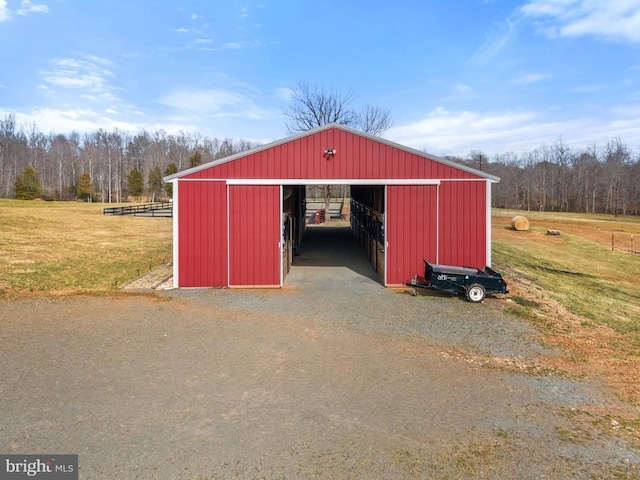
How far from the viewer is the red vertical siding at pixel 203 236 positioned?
12.9 metres

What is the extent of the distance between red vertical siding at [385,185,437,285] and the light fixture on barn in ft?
7.20

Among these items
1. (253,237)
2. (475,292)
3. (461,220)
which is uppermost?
(461,220)

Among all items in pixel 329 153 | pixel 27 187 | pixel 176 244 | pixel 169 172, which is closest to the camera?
pixel 176 244

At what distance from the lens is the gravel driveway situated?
4371 millimetres

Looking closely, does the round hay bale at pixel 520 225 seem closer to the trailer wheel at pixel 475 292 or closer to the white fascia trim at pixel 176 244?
the trailer wheel at pixel 475 292

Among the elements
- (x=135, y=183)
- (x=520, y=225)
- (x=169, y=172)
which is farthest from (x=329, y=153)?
(x=135, y=183)

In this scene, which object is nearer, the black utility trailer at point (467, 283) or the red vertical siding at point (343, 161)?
the black utility trailer at point (467, 283)

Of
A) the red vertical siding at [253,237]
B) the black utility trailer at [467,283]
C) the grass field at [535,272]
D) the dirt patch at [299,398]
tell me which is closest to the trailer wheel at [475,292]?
the black utility trailer at [467,283]

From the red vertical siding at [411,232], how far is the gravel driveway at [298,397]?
296 centimetres

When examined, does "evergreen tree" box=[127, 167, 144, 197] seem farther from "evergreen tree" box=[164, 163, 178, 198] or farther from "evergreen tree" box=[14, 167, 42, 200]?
"evergreen tree" box=[14, 167, 42, 200]

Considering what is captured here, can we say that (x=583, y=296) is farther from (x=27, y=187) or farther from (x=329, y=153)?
(x=27, y=187)

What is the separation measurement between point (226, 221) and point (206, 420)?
841 cm

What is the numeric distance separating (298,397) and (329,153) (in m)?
8.72

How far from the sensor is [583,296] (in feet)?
44.3
